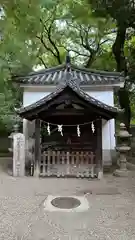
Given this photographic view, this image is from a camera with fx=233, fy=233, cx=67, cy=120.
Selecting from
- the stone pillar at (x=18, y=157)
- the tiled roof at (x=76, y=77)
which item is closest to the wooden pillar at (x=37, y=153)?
the stone pillar at (x=18, y=157)

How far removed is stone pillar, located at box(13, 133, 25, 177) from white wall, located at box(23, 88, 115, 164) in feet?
8.68

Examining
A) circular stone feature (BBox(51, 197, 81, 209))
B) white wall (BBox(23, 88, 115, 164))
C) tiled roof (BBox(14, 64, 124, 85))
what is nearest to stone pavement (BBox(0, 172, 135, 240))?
circular stone feature (BBox(51, 197, 81, 209))

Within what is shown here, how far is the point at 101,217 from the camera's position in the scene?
4895 millimetres

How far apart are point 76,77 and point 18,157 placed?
505cm

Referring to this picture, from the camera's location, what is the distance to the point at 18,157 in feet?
29.0

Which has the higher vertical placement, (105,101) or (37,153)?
(105,101)

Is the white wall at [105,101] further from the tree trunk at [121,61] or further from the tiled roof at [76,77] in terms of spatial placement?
the tree trunk at [121,61]

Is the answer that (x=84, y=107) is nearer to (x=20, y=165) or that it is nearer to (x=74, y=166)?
(x=74, y=166)

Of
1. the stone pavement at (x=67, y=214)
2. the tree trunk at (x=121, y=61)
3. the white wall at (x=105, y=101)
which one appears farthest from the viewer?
the tree trunk at (x=121, y=61)

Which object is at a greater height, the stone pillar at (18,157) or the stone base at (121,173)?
the stone pillar at (18,157)

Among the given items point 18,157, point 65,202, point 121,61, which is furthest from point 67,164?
point 121,61

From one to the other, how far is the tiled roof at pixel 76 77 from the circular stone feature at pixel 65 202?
5.90 m

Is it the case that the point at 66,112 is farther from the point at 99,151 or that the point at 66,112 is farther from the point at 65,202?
the point at 65,202

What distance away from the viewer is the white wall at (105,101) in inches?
421
